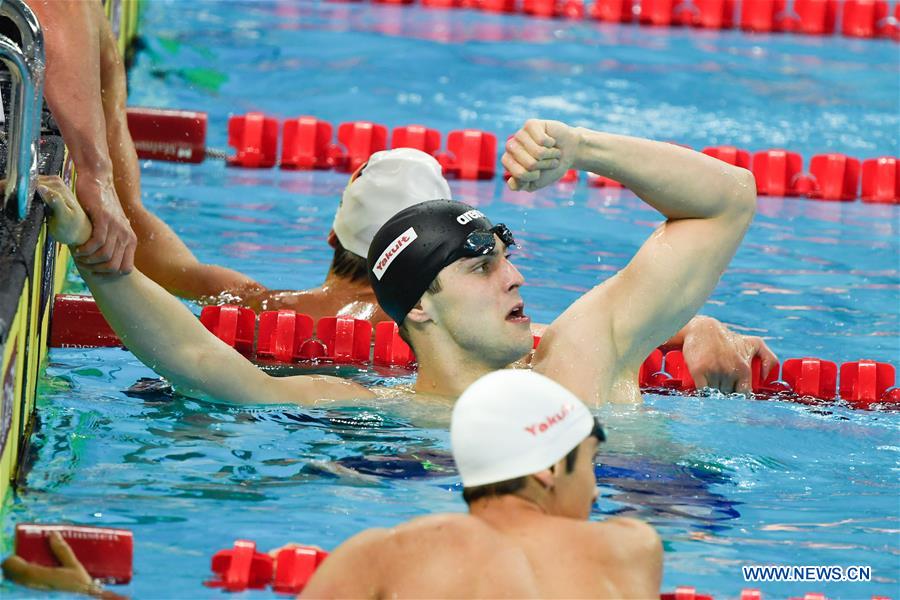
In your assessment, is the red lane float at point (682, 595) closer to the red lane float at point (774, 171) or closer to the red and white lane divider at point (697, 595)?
the red and white lane divider at point (697, 595)

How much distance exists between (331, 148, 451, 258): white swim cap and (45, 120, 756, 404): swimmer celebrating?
670mm

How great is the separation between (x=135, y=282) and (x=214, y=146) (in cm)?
448

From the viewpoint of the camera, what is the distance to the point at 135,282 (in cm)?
345

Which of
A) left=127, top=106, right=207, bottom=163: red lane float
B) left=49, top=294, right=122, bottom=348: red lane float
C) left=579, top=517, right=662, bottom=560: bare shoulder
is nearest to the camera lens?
left=579, top=517, right=662, bottom=560: bare shoulder

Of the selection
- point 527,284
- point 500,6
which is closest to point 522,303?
point 527,284

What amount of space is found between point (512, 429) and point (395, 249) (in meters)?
1.45

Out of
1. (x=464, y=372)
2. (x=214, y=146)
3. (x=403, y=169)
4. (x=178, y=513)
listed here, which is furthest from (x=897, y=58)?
(x=178, y=513)

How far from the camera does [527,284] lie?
6137 millimetres

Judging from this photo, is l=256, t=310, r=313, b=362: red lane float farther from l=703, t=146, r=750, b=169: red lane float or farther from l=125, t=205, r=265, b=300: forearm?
l=703, t=146, r=750, b=169: red lane float

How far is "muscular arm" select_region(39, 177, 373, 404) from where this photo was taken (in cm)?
329

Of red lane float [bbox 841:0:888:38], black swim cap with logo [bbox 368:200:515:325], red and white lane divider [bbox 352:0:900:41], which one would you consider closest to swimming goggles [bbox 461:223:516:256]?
black swim cap with logo [bbox 368:200:515:325]

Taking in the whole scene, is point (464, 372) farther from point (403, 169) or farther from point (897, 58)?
point (897, 58)

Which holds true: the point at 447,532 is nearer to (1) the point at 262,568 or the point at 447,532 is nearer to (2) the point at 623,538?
(2) the point at 623,538

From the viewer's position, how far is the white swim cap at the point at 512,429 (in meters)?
2.38
